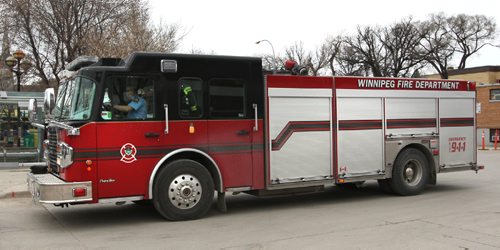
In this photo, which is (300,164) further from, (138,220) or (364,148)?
(138,220)

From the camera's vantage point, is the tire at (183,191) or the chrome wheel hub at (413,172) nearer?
the tire at (183,191)

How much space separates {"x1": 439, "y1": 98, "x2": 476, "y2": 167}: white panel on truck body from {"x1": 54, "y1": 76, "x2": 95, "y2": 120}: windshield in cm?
743

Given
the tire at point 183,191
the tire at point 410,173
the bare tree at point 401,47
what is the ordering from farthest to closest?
1. the bare tree at point 401,47
2. the tire at point 410,173
3. the tire at point 183,191

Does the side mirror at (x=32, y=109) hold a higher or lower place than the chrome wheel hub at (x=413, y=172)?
higher

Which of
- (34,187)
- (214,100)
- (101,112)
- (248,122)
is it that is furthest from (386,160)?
(34,187)

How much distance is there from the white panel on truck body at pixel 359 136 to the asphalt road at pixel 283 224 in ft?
2.48

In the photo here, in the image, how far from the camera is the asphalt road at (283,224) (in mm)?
6488

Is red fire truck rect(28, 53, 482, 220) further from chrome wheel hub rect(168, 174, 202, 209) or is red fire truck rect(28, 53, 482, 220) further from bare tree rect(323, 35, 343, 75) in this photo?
bare tree rect(323, 35, 343, 75)

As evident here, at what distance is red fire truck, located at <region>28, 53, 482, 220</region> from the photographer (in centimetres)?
739

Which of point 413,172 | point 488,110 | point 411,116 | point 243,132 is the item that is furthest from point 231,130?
point 488,110

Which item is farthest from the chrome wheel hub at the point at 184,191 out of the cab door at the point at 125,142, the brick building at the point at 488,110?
the brick building at the point at 488,110

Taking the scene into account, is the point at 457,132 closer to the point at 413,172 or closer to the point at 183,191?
the point at 413,172

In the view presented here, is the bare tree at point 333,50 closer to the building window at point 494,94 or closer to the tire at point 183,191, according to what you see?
the building window at point 494,94

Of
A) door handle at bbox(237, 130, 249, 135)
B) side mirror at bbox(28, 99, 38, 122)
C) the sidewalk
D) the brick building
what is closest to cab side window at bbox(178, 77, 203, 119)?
door handle at bbox(237, 130, 249, 135)
